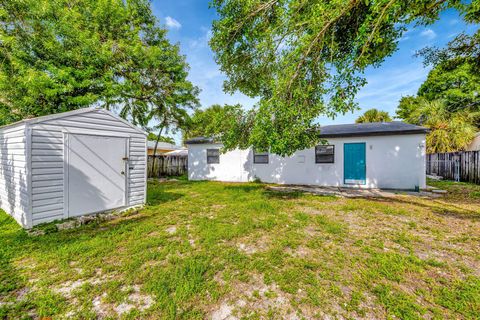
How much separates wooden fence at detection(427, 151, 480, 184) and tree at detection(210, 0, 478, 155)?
7978 mm

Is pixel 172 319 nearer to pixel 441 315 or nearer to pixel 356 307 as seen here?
pixel 356 307

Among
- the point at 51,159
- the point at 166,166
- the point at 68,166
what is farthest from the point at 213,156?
the point at 51,159

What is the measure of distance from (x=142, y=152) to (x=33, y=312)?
396 cm

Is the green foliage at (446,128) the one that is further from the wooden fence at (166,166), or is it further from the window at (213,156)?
the wooden fence at (166,166)

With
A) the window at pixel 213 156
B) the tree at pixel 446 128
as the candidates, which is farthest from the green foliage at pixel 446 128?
the window at pixel 213 156

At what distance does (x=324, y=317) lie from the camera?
1725 mm

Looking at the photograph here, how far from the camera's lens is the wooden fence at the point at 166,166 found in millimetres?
11875

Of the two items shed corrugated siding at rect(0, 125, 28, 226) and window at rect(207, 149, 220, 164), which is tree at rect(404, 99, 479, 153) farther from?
shed corrugated siding at rect(0, 125, 28, 226)

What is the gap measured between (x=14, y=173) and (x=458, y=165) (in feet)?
54.5

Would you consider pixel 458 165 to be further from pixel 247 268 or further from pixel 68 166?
pixel 68 166

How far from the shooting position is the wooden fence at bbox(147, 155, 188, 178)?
11.9 meters

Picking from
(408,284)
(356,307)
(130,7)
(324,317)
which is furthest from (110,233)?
(130,7)

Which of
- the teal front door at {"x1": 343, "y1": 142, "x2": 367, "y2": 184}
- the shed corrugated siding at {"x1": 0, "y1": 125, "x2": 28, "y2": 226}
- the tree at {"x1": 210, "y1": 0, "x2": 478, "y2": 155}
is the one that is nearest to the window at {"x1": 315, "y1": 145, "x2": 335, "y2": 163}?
the teal front door at {"x1": 343, "y1": 142, "x2": 367, "y2": 184}

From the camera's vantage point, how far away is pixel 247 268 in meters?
2.46
